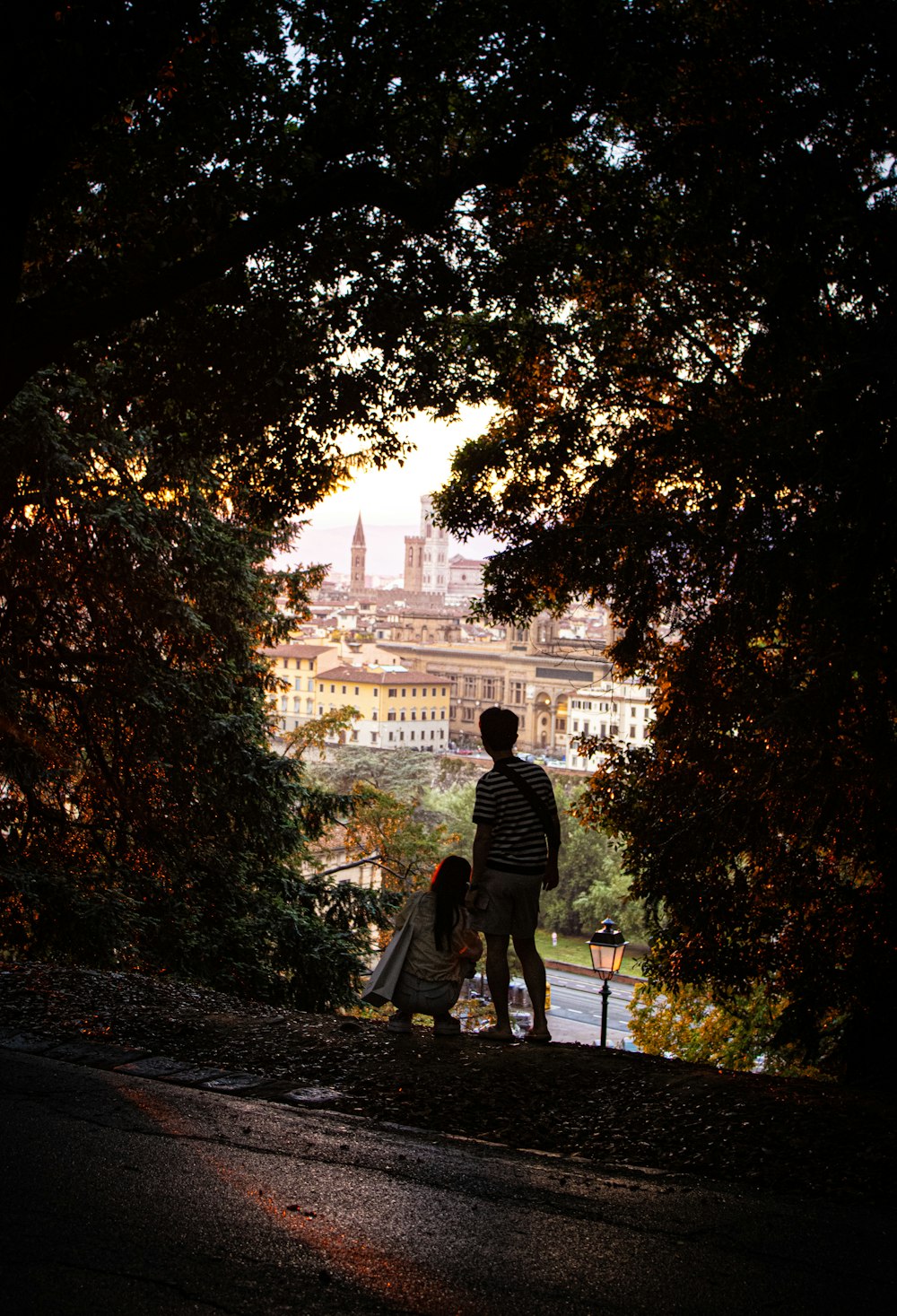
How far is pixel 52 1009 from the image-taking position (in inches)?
259

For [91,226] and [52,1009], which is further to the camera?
[91,226]

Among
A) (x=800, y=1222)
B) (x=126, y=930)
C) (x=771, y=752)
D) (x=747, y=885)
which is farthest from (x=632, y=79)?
(x=126, y=930)

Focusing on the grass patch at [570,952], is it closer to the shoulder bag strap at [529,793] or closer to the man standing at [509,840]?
the man standing at [509,840]

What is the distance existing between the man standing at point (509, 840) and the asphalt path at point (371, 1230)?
1.69 metres

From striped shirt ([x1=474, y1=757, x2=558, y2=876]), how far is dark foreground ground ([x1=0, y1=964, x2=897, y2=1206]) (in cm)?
93

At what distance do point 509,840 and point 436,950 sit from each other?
75cm

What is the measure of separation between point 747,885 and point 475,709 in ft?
393

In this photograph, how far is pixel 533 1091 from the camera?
5238 mm

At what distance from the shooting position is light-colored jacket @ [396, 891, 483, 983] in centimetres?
642

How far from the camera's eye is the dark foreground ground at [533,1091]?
4.42m

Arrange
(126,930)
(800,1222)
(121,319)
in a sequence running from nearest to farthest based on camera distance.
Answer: (800,1222), (121,319), (126,930)

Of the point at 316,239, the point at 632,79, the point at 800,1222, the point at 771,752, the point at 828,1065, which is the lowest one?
the point at 828,1065

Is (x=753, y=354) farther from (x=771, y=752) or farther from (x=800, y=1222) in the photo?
(x=800, y=1222)


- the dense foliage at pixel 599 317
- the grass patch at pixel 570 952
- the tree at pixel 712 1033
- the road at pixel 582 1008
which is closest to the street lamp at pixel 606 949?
the tree at pixel 712 1033
